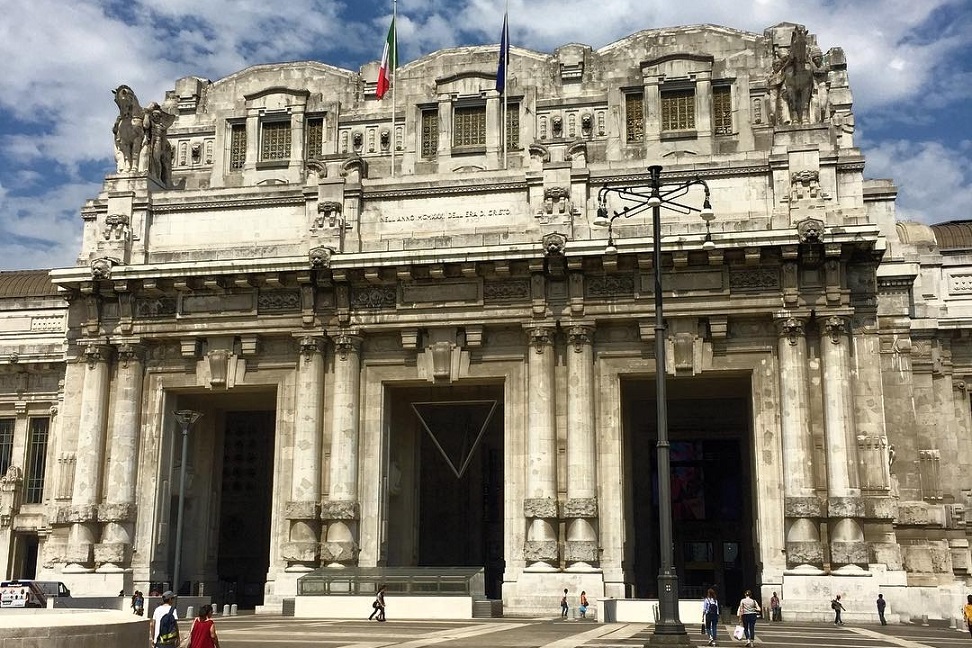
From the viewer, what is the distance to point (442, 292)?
38.8 m

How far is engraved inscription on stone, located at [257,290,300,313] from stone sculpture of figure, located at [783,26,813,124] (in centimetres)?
2048

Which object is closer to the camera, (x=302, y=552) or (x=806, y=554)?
(x=806, y=554)

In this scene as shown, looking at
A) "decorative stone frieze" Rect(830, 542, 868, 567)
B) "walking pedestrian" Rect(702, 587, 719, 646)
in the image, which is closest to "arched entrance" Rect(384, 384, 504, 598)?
"decorative stone frieze" Rect(830, 542, 868, 567)

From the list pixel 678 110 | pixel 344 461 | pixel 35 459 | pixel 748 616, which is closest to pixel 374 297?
pixel 344 461

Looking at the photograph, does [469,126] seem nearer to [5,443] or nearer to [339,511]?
[339,511]

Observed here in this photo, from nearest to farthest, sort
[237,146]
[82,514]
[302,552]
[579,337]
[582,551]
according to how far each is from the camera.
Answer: [582,551] < [302,552] < [579,337] < [82,514] < [237,146]

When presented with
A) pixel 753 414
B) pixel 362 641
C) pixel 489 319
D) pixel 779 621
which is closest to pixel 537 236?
pixel 489 319

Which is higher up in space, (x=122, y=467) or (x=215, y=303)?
(x=215, y=303)

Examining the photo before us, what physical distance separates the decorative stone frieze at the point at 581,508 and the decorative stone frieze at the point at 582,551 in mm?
901

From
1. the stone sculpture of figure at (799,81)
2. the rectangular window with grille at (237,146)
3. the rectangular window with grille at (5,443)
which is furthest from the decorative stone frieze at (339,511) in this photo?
the stone sculpture of figure at (799,81)

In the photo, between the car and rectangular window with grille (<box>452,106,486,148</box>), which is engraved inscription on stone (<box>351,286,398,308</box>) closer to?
rectangular window with grille (<box>452,106,486,148</box>)

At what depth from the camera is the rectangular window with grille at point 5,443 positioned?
50188 mm

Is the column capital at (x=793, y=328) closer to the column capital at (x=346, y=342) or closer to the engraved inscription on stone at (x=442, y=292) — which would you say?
the engraved inscription on stone at (x=442, y=292)

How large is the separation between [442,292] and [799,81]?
627 inches
